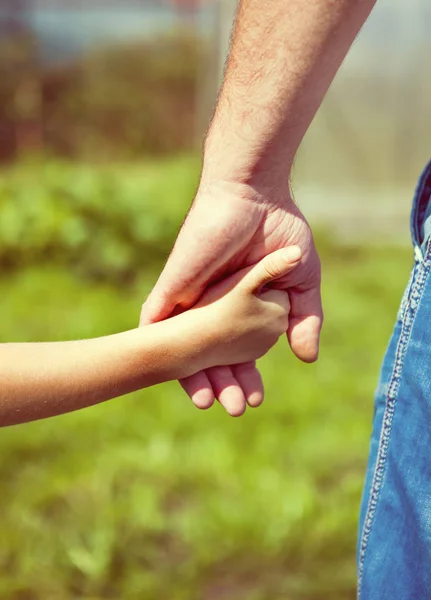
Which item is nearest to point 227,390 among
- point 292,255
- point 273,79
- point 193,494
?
point 292,255

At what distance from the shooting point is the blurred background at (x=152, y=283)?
89.4 inches

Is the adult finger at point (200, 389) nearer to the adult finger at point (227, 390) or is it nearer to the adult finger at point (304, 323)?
the adult finger at point (227, 390)

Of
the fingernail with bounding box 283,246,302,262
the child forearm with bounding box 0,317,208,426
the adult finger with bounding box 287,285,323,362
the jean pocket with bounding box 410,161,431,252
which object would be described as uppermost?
the jean pocket with bounding box 410,161,431,252

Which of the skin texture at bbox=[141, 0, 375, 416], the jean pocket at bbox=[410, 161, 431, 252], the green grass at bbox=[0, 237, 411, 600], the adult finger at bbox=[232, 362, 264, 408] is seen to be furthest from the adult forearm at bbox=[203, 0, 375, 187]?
the green grass at bbox=[0, 237, 411, 600]

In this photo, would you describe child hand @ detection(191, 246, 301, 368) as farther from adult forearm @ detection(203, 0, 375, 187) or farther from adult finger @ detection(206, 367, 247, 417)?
adult forearm @ detection(203, 0, 375, 187)

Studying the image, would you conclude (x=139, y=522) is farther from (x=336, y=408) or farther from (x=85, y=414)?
(x=336, y=408)

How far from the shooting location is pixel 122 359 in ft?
4.01

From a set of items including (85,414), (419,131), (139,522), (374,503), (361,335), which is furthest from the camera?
(419,131)

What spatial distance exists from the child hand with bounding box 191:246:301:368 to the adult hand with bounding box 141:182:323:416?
3cm

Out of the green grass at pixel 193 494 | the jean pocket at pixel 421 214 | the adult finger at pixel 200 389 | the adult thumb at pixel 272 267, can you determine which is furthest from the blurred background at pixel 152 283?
the jean pocket at pixel 421 214

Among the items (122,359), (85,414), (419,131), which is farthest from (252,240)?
(419,131)

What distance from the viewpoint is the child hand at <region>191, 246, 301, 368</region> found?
123 centimetres

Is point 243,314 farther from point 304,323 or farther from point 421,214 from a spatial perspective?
point 421,214

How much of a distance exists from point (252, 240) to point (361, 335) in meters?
2.81
